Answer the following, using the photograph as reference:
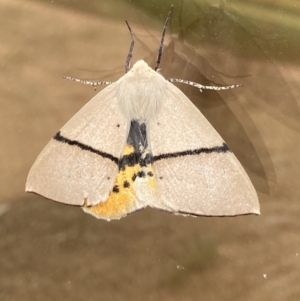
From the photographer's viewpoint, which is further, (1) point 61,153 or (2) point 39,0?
(2) point 39,0

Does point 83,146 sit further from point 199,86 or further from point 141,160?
point 199,86

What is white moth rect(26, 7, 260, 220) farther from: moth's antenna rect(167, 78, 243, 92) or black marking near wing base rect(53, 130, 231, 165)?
moth's antenna rect(167, 78, 243, 92)

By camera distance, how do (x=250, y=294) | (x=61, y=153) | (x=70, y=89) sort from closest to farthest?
1. (x=61, y=153)
2. (x=250, y=294)
3. (x=70, y=89)

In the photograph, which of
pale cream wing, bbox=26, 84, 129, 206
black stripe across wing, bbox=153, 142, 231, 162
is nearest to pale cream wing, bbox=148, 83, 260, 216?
black stripe across wing, bbox=153, 142, 231, 162

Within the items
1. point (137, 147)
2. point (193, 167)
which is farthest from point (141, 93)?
point (193, 167)

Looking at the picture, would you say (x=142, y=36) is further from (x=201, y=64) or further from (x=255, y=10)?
(x=255, y=10)

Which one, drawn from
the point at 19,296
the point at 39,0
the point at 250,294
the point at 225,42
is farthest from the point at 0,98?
the point at 250,294
